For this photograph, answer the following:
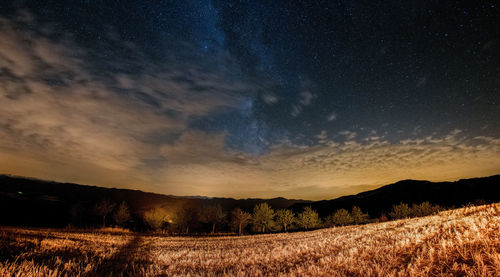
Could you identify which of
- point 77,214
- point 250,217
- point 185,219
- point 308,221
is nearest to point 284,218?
point 308,221

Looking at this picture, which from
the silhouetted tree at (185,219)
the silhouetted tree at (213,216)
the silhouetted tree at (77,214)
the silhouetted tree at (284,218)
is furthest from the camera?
the silhouetted tree at (77,214)

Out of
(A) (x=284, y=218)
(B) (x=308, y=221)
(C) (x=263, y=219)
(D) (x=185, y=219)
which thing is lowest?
(D) (x=185, y=219)

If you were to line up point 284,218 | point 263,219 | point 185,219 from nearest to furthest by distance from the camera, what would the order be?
point 263,219 < point 284,218 < point 185,219

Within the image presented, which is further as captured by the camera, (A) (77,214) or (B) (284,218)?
(A) (77,214)

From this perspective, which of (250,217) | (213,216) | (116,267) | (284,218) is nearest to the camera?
(116,267)

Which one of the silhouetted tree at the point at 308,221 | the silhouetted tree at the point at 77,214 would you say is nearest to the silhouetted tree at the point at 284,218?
the silhouetted tree at the point at 308,221

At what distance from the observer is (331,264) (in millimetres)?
6117

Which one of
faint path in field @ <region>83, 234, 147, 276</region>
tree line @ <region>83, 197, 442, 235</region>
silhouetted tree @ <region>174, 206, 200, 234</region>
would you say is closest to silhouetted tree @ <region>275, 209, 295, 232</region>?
tree line @ <region>83, 197, 442, 235</region>

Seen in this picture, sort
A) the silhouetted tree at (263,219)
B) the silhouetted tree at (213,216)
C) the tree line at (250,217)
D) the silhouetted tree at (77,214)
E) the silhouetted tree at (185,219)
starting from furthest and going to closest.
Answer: the silhouetted tree at (77,214), the silhouetted tree at (185,219), the silhouetted tree at (213,216), the tree line at (250,217), the silhouetted tree at (263,219)

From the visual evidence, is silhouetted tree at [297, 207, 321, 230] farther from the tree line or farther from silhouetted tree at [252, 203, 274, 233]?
silhouetted tree at [252, 203, 274, 233]

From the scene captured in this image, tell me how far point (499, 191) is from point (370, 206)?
Answer: 96.0 m

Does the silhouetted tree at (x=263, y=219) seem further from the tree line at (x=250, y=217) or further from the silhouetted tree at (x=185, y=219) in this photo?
the silhouetted tree at (x=185, y=219)

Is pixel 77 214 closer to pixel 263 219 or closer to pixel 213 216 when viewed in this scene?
pixel 213 216

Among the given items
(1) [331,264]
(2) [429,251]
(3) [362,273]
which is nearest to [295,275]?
(1) [331,264]
